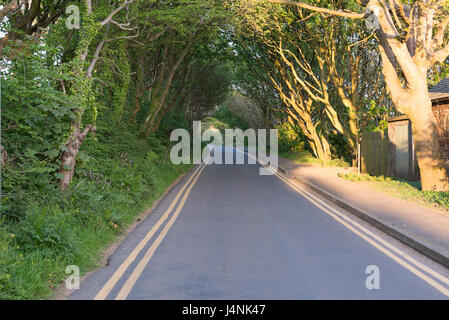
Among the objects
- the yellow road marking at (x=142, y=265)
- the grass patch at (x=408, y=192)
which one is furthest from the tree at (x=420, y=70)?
the yellow road marking at (x=142, y=265)

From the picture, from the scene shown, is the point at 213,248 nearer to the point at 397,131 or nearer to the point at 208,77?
the point at 397,131

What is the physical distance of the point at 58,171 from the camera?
A: 373 inches

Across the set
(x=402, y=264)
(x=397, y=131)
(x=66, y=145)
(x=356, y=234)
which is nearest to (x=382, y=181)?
(x=397, y=131)

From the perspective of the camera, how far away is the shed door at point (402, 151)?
58.9 feet

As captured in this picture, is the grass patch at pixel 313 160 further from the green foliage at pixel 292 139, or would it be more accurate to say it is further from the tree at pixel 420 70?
the tree at pixel 420 70

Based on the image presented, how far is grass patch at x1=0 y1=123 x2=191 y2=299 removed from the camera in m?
5.14

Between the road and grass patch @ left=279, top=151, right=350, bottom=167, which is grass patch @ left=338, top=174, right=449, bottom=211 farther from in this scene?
grass patch @ left=279, top=151, right=350, bottom=167

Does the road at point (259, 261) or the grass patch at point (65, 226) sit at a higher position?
the grass patch at point (65, 226)

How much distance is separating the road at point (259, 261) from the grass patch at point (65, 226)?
16.7 inches

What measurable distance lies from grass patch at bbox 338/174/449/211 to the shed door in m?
0.62

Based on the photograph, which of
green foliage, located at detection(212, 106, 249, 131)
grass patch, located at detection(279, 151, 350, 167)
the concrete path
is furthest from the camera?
green foliage, located at detection(212, 106, 249, 131)

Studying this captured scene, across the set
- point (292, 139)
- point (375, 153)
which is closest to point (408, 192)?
point (375, 153)

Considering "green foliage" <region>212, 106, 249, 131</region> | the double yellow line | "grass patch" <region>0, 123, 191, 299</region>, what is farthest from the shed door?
"green foliage" <region>212, 106, 249, 131</region>

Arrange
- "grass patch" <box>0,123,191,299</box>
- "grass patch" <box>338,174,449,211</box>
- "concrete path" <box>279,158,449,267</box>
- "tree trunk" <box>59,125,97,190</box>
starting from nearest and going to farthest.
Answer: "grass patch" <box>0,123,191,299</box> < "concrete path" <box>279,158,449,267</box> < "tree trunk" <box>59,125,97,190</box> < "grass patch" <box>338,174,449,211</box>
